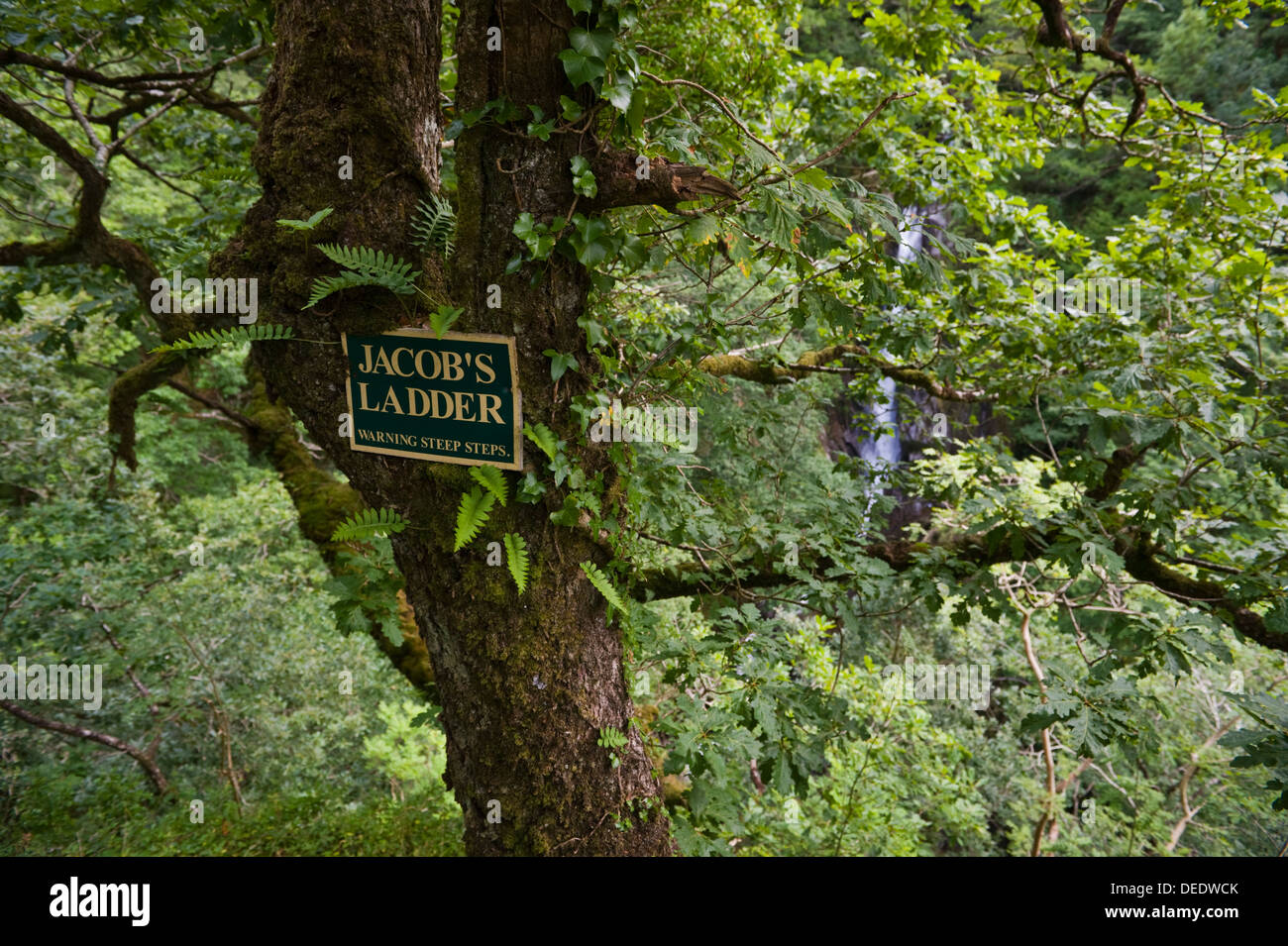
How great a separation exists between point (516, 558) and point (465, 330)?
0.66m

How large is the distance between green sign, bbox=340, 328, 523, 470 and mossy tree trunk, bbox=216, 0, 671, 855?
3.5 inches

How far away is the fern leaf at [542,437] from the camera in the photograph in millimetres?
1858

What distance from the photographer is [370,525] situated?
77.2 inches

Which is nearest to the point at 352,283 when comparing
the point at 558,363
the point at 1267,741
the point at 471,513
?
the point at 558,363

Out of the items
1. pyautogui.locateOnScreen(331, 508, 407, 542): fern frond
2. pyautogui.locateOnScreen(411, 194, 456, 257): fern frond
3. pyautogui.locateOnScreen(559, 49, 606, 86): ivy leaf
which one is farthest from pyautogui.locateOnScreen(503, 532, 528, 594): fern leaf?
pyautogui.locateOnScreen(559, 49, 606, 86): ivy leaf

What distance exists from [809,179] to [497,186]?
33.1 inches

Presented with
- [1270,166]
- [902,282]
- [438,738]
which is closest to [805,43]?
[1270,166]

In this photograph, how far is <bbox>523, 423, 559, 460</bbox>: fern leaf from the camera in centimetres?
186

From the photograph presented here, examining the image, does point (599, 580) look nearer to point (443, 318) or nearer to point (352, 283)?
point (443, 318)

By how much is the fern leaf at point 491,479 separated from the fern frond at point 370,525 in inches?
12.6

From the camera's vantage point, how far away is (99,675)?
5.16 metres

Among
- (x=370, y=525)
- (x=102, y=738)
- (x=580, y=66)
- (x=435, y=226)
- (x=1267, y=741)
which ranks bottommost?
(x=102, y=738)
